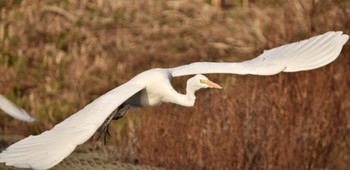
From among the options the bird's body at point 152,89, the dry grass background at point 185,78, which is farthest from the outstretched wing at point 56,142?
the dry grass background at point 185,78

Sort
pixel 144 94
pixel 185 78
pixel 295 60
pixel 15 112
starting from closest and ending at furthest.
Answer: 1. pixel 295 60
2. pixel 144 94
3. pixel 15 112
4. pixel 185 78

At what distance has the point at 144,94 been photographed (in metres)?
9.87

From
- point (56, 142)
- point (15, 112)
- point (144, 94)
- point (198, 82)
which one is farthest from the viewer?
point (15, 112)

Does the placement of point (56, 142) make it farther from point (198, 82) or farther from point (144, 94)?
point (144, 94)

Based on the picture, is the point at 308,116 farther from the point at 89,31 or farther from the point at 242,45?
the point at 89,31

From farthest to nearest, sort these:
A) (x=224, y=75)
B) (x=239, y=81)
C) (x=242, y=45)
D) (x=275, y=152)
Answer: (x=242, y=45), (x=224, y=75), (x=239, y=81), (x=275, y=152)

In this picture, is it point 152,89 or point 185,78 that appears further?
point 185,78

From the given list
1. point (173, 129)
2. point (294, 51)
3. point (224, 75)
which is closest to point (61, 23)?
point (224, 75)

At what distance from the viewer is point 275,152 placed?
1166cm

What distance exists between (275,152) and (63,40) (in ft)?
14.2

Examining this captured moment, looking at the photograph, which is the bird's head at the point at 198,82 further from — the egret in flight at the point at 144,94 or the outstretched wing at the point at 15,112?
the outstretched wing at the point at 15,112

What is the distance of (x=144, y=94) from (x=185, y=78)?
4.19 metres

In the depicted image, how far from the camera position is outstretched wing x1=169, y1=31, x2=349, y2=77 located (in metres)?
9.20

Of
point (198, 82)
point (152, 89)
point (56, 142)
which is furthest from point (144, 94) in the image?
point (56, 142)
